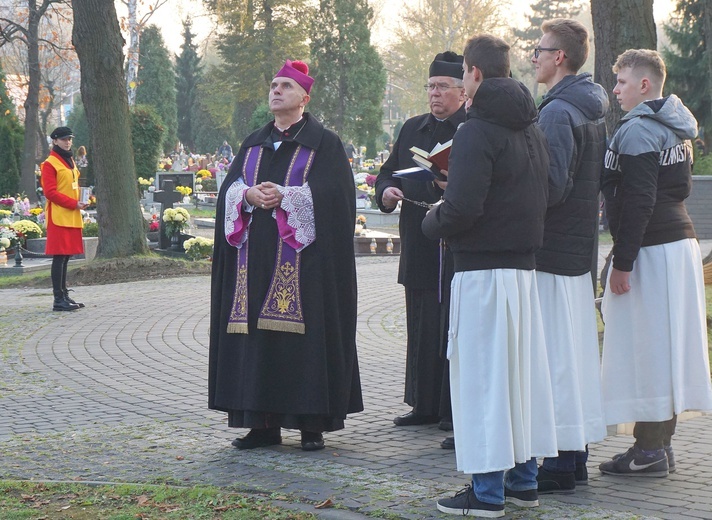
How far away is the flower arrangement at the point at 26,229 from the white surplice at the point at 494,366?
58.7ft

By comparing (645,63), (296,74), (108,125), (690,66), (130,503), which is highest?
(690,66)

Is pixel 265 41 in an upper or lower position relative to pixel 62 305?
upper

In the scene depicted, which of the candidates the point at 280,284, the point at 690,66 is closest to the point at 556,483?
the point at 280,284

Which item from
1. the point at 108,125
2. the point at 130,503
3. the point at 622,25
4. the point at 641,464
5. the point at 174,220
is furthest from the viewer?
the point at 174,220

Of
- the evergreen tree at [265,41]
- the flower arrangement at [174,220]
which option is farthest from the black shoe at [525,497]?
the evergreen tree at [265,41]

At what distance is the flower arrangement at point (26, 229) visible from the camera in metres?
21.1

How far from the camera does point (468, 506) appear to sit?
4.58m

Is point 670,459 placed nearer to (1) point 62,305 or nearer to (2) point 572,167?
(2) point 572,167

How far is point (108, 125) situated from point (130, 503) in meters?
13.0

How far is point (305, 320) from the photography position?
19.6 ft

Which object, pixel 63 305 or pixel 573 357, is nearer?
pixel 573 357

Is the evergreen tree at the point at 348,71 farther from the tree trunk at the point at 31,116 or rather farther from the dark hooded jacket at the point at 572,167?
the dark hooded jacket at the point at 572,167

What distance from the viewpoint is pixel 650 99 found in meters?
5.24

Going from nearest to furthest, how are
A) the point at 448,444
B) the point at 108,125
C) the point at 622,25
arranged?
the point at 448,444
the point at 622,25
the point at 108,125
